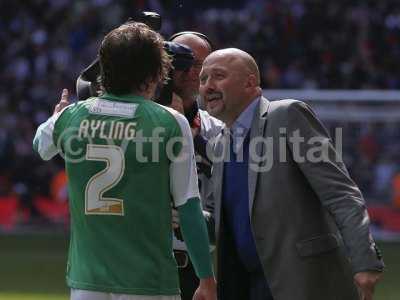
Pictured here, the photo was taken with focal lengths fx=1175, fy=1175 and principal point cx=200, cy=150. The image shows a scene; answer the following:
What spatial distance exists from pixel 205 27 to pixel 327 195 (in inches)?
792

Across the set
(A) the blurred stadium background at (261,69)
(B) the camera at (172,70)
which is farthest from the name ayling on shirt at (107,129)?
(A) the blurred stadium background at (261,69)

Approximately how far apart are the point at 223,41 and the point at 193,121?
1828cm

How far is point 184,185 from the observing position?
14.6 ft

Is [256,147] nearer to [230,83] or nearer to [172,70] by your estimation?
[230,83]

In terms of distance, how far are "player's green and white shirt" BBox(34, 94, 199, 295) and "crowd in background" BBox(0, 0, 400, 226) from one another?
17.2m

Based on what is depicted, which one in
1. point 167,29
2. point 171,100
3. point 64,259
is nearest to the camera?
point 171,100

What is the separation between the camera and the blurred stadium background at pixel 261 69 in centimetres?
1995

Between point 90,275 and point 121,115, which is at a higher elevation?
point 121,115

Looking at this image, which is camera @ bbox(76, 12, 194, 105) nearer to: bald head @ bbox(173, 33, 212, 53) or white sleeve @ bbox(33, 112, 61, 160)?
bald head @ bbox(173, 33, 212, 53)

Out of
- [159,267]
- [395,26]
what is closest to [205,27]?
[395,26]

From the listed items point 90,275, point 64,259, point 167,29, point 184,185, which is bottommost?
point 64,259

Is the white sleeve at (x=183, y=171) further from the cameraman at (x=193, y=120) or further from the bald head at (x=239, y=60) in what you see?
the cameraman at (x=193, y=120)

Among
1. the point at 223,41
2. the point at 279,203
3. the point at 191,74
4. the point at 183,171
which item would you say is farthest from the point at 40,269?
the point at 223,41

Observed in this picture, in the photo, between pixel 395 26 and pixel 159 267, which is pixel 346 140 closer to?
pixel 395 26
